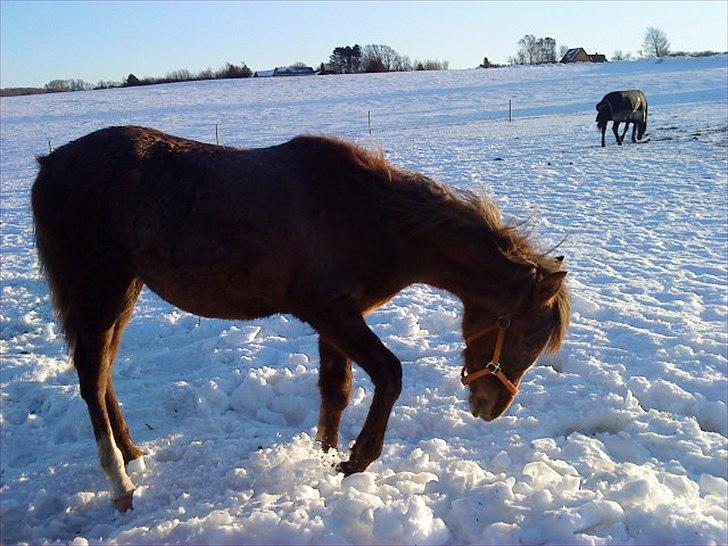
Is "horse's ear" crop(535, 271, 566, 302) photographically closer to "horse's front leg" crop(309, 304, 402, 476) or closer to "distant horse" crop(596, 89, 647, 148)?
"horse's front leg" crop(309, 304, 402, 476)

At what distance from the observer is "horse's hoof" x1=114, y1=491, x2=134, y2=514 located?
325cm

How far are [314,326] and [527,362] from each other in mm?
1040

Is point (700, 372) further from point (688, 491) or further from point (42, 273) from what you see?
→ point (42, 273)

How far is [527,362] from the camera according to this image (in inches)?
126

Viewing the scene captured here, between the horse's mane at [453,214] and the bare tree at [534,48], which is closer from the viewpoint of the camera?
the horse's mane at [453,214]

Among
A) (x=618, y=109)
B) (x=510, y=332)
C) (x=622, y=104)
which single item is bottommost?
(x=510, y=332)

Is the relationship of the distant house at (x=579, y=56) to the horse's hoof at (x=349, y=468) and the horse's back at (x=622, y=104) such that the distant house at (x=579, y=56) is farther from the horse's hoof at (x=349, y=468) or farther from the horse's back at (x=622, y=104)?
the horse's hoof at (x=349, y=468)

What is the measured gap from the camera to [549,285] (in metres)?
2.99

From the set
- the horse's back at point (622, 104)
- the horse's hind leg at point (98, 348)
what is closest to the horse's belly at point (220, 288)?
the horse's hind leg at point (98, 348)

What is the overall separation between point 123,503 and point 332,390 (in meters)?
1.20

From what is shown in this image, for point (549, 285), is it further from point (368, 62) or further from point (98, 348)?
point (368, 62)

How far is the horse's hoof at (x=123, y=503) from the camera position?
325cm

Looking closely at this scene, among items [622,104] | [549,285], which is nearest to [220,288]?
[549,285]

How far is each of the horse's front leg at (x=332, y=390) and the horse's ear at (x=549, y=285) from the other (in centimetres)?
117
